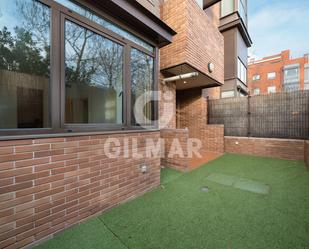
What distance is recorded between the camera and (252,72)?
27328 mm

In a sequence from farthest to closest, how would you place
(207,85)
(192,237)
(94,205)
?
(207,85)
(94,205)
(192,237)

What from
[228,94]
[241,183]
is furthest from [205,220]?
[228,94]

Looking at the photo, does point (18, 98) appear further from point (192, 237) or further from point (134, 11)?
point (192, 237)

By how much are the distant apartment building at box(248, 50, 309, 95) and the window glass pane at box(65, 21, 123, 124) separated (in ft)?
81.2

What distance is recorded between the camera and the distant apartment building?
2333cm

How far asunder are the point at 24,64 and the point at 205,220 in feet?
9.77

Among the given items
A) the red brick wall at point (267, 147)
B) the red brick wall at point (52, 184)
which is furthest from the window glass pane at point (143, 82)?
the red brick wall at point (267, 147)

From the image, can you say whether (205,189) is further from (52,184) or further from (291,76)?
(291,76)

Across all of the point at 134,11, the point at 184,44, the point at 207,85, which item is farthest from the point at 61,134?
the point at 207,85

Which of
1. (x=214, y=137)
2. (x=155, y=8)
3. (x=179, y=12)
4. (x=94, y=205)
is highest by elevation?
(x=155, y=8)

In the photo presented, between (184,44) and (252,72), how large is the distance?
29308 mm

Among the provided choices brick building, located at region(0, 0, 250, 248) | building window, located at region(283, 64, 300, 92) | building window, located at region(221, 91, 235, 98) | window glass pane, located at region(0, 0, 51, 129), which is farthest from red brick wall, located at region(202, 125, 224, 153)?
building window, located at region(283, 64, 300, 92)

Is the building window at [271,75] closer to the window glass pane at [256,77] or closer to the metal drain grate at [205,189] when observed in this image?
the window glass pane at [256,77]

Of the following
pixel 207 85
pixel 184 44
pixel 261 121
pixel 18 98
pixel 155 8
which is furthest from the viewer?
pixel 207 85
